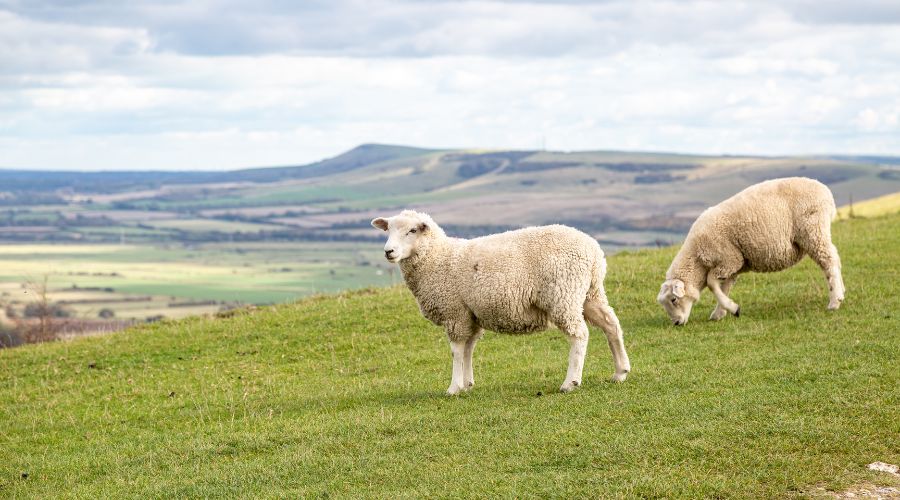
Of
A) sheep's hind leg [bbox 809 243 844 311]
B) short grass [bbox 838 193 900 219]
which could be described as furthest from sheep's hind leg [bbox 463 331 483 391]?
short grass [bbox 838 193 900 219]

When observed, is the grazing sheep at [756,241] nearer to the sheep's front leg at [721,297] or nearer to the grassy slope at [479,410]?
the sheep's front leg at [721,297]

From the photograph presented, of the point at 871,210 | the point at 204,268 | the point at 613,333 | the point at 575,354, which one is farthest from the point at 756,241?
the point at 204,268

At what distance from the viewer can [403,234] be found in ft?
45.7

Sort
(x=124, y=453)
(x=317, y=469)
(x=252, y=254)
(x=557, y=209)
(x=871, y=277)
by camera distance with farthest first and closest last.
→ (x=557, y=209) → (x=252, y=254) → (x=871, y=277) → (x=124, y=453) → (x=317, y=469)

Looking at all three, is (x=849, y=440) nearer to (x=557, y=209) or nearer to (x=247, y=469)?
(x=247, y=469)

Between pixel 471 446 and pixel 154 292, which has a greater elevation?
pixel 471 446

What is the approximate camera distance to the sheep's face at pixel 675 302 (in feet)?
59.7

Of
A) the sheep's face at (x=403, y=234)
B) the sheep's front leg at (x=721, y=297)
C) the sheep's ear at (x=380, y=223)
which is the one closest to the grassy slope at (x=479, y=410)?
the sheep's front leg at (x=721, y=297)

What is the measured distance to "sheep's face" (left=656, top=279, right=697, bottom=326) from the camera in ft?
59.7

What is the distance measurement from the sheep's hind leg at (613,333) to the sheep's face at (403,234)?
99.3 inches

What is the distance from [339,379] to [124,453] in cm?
461

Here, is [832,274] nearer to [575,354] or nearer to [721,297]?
[721,297]

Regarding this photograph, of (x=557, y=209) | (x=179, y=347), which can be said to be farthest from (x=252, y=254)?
(x=179, y=347)

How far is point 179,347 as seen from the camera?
21.5m
